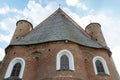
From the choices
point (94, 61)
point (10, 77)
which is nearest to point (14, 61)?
point (10, 77)

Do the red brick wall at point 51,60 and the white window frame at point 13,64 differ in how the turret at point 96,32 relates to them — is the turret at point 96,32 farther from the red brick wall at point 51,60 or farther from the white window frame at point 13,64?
the white window frame at point 13,64

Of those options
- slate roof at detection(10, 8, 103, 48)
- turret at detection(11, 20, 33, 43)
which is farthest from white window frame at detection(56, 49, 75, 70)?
turret at detection(11, 20, 33, 43)

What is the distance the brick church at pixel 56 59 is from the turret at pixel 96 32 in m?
2.89

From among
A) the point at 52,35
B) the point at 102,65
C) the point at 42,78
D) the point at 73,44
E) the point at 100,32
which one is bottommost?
the point at 42,78

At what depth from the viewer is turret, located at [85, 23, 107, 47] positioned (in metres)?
23.3

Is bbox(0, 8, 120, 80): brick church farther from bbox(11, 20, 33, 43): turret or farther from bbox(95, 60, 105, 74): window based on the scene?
bbox(11, 20, 33, 43): turret

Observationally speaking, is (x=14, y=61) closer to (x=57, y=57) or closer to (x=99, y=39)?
(x=57, y=57)

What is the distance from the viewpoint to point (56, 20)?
78.7 ft

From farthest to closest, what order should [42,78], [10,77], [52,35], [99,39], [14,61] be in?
[99,39] → [52,35] → [14,61] → [10,77] → [42,78]

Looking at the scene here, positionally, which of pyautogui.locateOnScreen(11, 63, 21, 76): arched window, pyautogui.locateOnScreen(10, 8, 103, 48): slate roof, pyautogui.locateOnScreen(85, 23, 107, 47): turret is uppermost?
pyautogui.locateOnScreen(85, 23, 107, 47): turret

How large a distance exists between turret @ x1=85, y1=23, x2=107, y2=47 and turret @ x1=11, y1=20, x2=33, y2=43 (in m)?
7.98

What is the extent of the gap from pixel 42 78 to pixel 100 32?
12.0 metres

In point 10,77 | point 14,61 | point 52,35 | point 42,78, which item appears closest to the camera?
point 42,78

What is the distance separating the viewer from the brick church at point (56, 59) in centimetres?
1612
